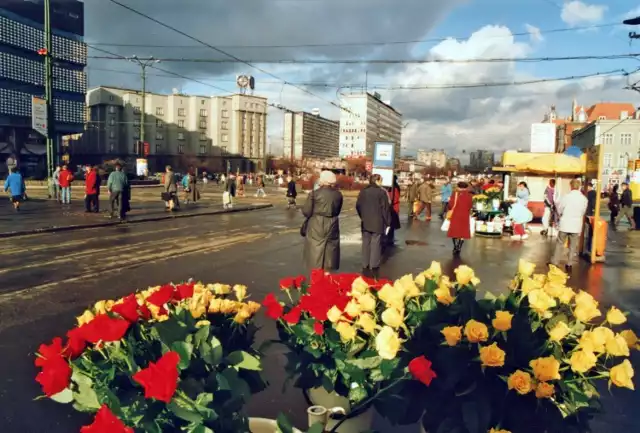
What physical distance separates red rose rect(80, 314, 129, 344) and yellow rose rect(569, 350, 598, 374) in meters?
1.97

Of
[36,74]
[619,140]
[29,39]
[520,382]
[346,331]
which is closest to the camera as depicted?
[520,382]

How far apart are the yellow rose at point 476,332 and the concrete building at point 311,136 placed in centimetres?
12936

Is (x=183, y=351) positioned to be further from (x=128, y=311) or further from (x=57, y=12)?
(x=57, y=12)

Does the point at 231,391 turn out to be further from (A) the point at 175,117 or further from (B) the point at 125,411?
(A) the point at 175,117

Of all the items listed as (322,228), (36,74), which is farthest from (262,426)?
(36,74)

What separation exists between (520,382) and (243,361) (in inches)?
46.9

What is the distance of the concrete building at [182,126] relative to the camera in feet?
380

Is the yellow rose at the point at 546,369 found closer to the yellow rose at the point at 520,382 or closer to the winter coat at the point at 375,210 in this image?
the yellow rose at the point at 520,382

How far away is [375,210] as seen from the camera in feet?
29.7

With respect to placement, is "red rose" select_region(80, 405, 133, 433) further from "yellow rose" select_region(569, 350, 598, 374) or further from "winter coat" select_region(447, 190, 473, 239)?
"winter coat" select_region(447, 190, 473, 239)

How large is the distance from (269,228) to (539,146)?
1547cm

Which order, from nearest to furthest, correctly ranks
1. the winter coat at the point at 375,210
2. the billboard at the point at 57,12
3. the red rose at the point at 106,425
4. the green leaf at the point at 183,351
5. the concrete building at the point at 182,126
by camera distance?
the red rose at the point at 106,425 < the green leaf at the point at 183,351 < the winter coat at the point at 375,210 < the billboard at the point at 57,12 < the concrete building at the point at 182,126

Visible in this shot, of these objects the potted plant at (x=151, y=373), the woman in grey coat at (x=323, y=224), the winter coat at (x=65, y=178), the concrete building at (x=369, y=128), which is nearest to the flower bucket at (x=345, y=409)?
the potted plant at (x=151, y=373)

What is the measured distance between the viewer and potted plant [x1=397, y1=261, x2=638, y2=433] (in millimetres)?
2279
